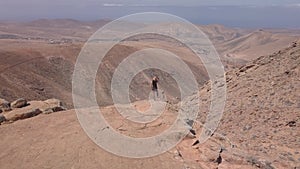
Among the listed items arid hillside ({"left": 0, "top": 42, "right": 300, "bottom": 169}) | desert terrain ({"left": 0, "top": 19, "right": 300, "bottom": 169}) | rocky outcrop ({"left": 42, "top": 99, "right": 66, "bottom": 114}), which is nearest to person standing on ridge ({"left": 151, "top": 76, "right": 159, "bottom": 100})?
desert terrain ({"left": 0, "top": 19, "right": 300, "bottom": 169})

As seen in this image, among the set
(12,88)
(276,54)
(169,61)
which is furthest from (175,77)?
(276,54)

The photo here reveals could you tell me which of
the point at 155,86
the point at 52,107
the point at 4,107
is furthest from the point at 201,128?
the point at 4,107

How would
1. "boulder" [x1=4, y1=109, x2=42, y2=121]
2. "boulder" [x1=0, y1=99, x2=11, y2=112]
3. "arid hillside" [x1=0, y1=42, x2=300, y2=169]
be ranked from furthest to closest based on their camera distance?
"boulder" [x1=0, y1=99, x2=11, y2=112], "boulder" [x1=4, y1=109, x2=42, y2=121], "arid hillside" [x1=0, y1=42, x2=300, y2=169]

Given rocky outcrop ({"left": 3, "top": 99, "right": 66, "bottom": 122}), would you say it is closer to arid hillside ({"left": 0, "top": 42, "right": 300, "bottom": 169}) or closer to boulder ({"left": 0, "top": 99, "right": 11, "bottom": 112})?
boulder ({"left": 0, "top": 99, "right": 11, "bottom": 112})

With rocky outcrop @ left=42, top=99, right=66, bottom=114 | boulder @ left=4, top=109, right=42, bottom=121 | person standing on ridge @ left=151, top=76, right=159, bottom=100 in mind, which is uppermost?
person standing on ridge @ left=151, top=76, right=159, bottom=100

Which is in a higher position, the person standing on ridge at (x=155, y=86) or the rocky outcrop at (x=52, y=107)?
the person standing on ridge at (x=155, y=86)

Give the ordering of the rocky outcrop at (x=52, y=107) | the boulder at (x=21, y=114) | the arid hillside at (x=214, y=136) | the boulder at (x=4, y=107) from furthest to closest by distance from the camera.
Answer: the boulder at (x=4, y=107) < the rocky outcrop at (x=52, y=107) < the boulder at (x=21, y=114) < the arid hillside at (x=214, y=136)

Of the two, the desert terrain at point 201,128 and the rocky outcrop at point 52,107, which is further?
the rocky outcrop at point 52,107

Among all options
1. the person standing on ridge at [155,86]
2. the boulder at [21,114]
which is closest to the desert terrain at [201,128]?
the boulder at [21,114]

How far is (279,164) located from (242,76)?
9363mm

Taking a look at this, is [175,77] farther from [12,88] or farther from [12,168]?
[12,168]

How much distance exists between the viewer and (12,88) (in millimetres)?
38250

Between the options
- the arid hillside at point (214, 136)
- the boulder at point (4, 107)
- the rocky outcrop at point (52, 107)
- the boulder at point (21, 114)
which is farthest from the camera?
the boulder at point (4, 107)

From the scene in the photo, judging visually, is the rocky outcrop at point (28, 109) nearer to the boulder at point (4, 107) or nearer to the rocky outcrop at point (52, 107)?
the rocky outcrop at point (52, 107)
